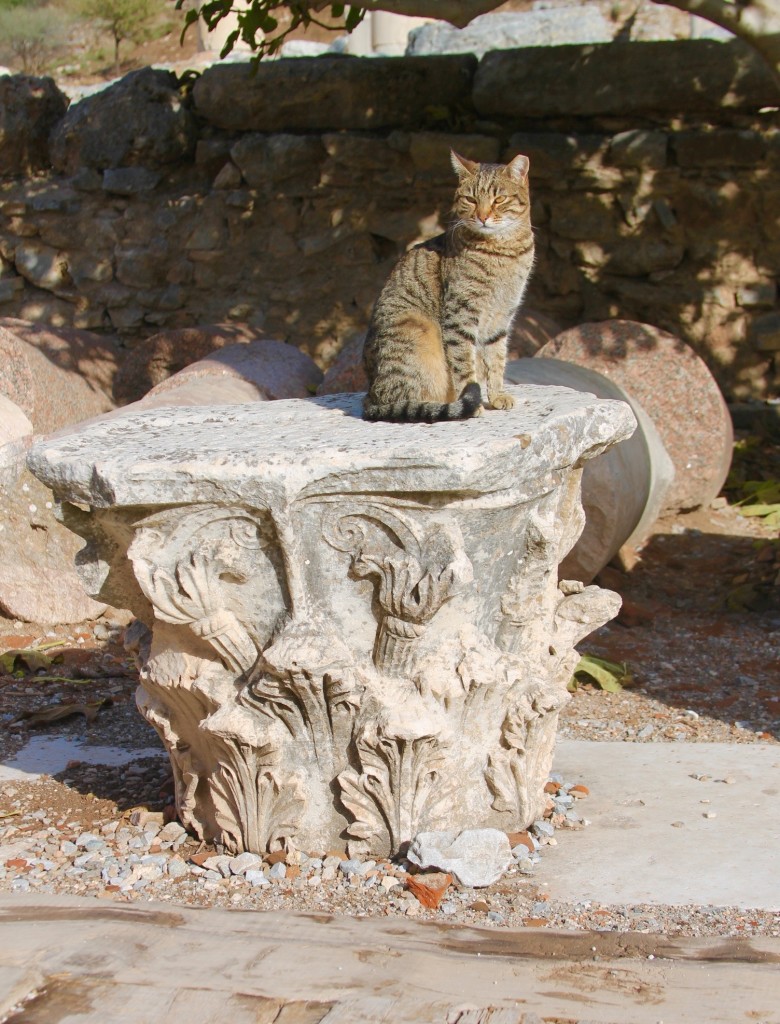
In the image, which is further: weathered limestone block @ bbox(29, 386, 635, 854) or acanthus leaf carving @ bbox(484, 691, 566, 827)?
acanthus leaf carving @ bbox(484, 691, 566, 827)

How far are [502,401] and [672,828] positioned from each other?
4.34 feet

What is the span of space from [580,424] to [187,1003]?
5.52ft

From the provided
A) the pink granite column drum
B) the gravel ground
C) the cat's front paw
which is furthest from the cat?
the pink granite column drum

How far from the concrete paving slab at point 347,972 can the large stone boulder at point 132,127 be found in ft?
20.6

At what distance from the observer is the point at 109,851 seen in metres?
3.15

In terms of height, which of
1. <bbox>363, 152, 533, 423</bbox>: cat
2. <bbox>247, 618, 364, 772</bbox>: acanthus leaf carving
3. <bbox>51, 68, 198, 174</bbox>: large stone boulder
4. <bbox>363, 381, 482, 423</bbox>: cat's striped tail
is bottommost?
<bbox>247, 618, 364, 772</bbox>: acanthus leaf carving

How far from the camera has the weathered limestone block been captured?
107 inches

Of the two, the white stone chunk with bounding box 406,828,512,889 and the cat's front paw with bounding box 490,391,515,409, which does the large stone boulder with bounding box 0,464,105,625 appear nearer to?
the cat's front paw with bounding box 490,391,515,409

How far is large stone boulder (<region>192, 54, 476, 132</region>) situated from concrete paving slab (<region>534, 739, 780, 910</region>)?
497 centimetres

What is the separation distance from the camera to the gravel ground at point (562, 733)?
9.30 ft

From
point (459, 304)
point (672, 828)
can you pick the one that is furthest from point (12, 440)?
point (672, 828)

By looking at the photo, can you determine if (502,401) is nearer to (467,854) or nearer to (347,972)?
(467,854)

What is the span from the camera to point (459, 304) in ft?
12.2

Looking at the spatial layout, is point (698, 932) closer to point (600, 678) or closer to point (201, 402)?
point (600, 678)
